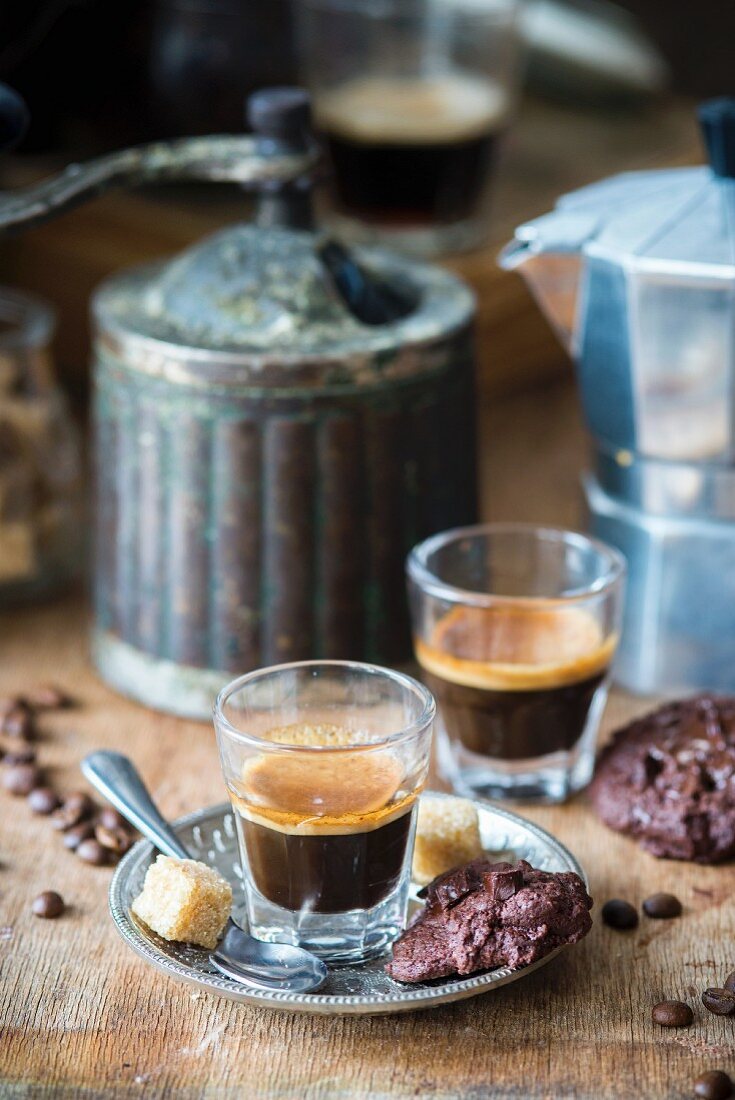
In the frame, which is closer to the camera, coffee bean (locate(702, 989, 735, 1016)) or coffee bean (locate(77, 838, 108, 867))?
coffee bean (locate(702, 989, 735, 1016))

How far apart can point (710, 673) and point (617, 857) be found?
0.22 meters

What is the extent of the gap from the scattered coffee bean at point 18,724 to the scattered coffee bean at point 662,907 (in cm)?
47

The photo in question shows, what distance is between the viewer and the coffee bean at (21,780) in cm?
103

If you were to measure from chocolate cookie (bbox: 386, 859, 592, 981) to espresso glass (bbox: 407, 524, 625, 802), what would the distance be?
0.65ft

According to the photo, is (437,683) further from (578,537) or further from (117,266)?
(117,266)

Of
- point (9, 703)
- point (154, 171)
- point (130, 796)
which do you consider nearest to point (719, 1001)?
point (130, 796)

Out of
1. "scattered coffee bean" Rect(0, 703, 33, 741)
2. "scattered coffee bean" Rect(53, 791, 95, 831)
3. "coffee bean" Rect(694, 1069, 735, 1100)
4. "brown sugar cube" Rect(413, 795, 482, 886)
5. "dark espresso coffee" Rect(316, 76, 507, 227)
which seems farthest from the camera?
"dark espresso coffee" Rect(316, 76, 507, 227)

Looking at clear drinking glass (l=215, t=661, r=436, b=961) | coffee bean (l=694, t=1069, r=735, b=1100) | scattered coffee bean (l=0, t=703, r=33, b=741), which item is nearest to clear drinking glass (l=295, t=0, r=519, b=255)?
scattered coffee bean (l=0, t=703, r=33, b=741)

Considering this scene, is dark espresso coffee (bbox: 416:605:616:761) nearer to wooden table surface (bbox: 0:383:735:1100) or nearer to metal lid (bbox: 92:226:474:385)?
wooden table surface (bbox: 0:383:735:1100)

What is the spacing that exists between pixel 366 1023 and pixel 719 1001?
188mm

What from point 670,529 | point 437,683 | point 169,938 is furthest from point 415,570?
point 169,938

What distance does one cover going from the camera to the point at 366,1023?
0.79 meters

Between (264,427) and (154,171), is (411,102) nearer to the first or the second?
(154,171)

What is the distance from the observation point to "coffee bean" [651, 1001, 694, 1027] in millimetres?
788
